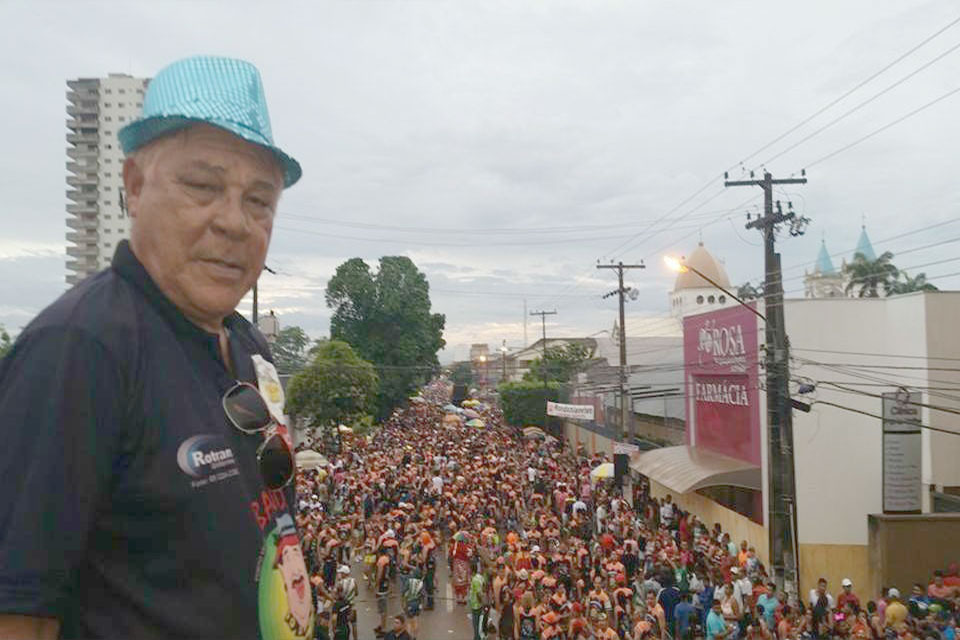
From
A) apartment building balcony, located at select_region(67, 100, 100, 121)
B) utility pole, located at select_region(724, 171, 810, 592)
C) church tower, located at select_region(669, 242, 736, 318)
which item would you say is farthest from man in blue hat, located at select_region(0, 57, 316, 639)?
church tower, located at select_region(669, 242, 736, 318)

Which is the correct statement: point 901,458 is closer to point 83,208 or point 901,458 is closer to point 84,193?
point 84,193

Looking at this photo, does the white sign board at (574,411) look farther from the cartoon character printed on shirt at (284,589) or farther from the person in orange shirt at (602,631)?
the cartoon character printed on shirt at (284,589)

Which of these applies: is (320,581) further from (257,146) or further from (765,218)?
(765,218)

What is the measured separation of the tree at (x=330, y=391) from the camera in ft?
112

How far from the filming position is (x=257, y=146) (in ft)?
5.63

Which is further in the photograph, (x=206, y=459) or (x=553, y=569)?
(x=553, y=569)

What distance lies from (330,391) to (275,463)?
3311 cm

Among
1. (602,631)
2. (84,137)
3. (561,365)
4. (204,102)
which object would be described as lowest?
(602,631)

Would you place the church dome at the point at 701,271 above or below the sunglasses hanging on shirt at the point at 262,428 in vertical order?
above

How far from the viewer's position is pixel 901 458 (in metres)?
15.1

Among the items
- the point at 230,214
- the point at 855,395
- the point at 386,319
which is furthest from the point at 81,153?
the point at 230,214

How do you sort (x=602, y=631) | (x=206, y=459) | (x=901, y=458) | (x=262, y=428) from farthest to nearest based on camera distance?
(x=901, y=458) → (x=602, y=631) → (x=262, y=428) → (x=206, y=459)

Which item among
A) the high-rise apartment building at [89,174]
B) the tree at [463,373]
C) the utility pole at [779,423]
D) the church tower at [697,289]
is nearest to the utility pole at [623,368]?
the utility pole at [779,423]

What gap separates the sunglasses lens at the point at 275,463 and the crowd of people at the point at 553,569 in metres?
7.72
